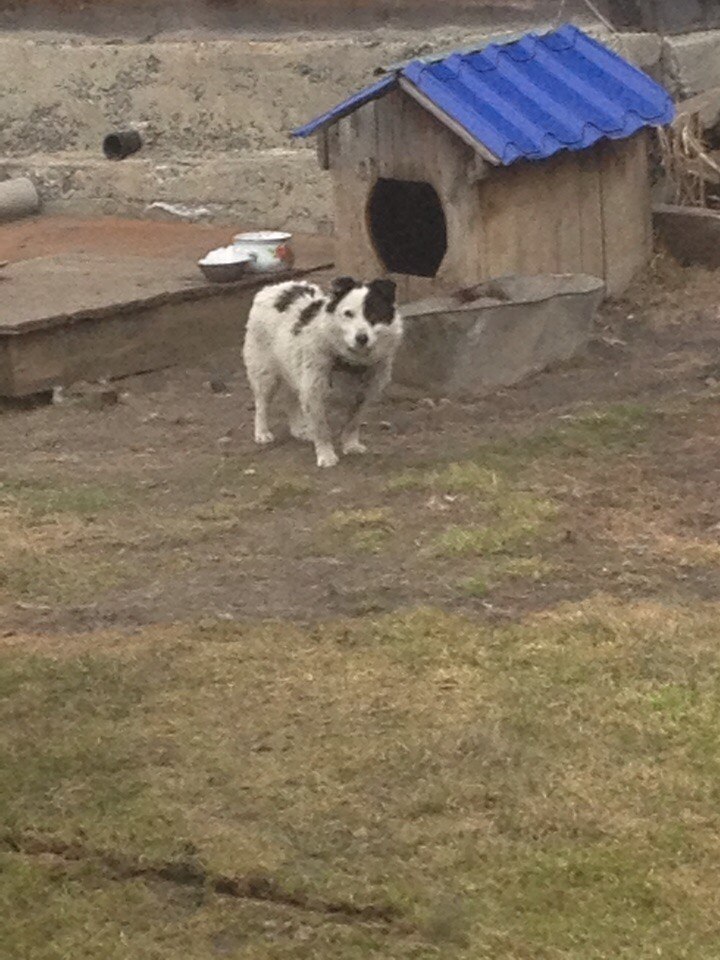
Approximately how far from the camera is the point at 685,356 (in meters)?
8.11

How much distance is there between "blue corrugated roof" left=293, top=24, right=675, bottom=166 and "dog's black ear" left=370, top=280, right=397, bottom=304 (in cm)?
151

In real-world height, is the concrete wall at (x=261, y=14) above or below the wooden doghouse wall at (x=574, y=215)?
above

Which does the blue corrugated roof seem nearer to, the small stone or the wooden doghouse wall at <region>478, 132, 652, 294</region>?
the wooden doghouse wall at <region>478, 132, 652, 294</region>

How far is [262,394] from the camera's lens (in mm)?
7238

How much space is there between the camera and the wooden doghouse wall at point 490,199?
8.38 metres

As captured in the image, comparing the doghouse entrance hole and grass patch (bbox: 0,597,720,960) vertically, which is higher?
the doghouse entrance hole

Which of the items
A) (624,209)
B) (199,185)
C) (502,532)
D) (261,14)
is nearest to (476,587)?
(502,532)

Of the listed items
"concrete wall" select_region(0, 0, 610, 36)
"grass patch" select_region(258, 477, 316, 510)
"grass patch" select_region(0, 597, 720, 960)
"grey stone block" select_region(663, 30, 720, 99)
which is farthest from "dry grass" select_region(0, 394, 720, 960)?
"concrete wall" select_region(0, 0, 610, 36)

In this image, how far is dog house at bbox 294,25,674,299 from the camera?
8.23 m

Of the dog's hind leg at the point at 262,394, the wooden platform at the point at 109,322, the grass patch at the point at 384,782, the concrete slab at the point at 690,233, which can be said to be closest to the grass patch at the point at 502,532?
the grass patch at the point at 384,782

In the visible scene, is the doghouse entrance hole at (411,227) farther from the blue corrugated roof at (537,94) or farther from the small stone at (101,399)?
the small stone at (101,399)

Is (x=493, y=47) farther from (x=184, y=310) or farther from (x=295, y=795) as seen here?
(x=295, y=795)

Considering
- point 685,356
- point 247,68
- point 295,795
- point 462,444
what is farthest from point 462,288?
point 295,795

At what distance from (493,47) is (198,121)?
305cm
